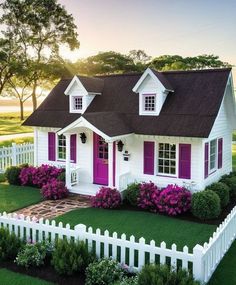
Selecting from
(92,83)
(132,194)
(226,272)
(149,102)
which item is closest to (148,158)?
(132,194)

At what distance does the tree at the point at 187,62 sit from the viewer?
6862 cm

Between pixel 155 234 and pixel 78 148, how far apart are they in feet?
24.3

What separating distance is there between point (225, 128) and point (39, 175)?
31.5ft

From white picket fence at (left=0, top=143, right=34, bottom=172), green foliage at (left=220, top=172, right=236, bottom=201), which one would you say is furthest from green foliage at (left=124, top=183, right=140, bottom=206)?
white picket fence at (left=0, top=143, right=34, bottom=172)

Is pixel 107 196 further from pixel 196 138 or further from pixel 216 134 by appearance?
Result: pixel 216 134

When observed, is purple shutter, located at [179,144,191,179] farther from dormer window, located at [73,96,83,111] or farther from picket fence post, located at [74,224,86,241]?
picket fence post, located at [74,224,86,241]

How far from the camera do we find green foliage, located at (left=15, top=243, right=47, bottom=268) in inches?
339

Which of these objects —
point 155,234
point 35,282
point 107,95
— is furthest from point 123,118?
point 35,282

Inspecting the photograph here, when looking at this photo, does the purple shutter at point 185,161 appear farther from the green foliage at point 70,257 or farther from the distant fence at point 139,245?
the green foliage at point 70,257

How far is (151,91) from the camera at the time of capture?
51.9ft

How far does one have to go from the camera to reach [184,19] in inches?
1069

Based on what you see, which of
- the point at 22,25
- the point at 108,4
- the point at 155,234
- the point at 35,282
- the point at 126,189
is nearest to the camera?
the point at 35,282

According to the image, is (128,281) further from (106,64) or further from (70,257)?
(106,64)

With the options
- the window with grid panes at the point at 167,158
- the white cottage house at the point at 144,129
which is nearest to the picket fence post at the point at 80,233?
the white cottage house at the point at 144,129
